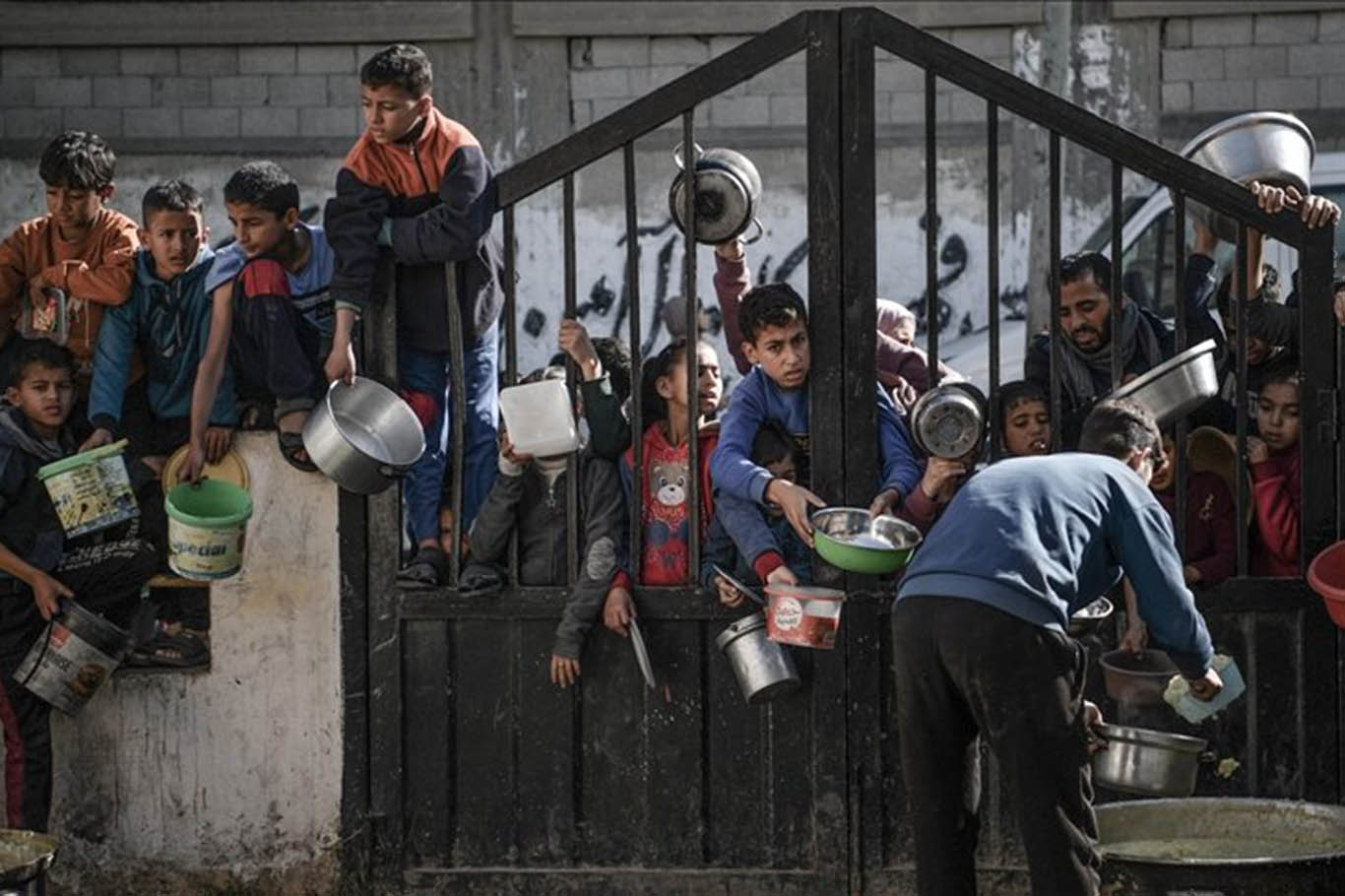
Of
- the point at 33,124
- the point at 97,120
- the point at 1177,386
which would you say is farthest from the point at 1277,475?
the point at 33,124

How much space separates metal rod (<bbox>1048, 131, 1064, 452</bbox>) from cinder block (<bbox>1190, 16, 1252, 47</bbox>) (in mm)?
8713

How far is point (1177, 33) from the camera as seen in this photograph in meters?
15.1

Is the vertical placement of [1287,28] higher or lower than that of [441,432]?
higher

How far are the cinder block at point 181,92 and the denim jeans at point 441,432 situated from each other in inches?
362

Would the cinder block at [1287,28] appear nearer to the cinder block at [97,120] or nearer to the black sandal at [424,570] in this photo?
the cinder block at [97,120]

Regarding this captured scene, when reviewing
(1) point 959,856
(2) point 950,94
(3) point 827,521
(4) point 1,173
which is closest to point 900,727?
(1) point 959,856

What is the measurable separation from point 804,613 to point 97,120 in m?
10.5

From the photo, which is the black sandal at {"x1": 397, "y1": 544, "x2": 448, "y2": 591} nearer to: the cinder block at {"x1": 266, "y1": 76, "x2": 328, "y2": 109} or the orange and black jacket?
the orange and black jacket

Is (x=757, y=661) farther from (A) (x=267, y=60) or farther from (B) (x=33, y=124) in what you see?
(B) (x=33, y=124)

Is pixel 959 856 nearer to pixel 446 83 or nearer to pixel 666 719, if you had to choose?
pixel 666 719

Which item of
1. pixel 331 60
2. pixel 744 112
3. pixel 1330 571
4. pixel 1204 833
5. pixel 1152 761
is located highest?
pixel 331 60

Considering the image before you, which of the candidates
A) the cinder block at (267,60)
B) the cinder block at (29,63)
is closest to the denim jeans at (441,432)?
the cinder block at (267,60)

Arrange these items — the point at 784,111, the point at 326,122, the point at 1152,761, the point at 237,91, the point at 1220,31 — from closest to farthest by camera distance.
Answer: the point at 1152,761 < the point at 1220,31 < the point at 784,111 < the point at 326,122 < the point at 237,91

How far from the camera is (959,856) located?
5.73m
